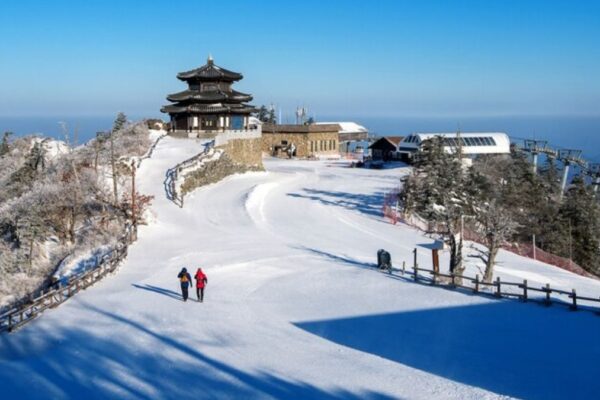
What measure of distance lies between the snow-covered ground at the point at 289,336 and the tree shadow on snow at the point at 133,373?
0.14ft

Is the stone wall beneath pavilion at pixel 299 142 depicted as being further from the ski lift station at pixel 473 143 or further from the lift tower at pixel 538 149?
the lift tower at pixel 538 149

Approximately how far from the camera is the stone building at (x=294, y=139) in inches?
2800

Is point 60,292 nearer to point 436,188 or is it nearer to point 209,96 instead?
point 436,188

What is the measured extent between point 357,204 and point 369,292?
806 inches

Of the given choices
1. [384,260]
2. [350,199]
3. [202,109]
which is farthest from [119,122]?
[384,260]

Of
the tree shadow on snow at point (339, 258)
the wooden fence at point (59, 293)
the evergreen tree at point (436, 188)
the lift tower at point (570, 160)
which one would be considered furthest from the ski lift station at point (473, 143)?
the wooden fence at point (59, 293)

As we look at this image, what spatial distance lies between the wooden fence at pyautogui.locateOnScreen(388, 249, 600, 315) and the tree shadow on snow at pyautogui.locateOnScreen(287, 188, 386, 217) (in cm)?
1470

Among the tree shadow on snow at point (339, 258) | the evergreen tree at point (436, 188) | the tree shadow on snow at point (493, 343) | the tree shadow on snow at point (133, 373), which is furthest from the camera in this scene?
the evergreen tree at point (436, 188)

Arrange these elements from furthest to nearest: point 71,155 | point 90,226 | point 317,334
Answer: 1. point 71,155
2. point 90,226
3. point 317,334

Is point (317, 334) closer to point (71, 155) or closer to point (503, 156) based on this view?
point (71, 155)

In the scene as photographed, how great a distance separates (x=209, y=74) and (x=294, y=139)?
2063 centimetres

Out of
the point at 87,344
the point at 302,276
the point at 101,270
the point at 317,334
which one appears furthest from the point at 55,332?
the point at 302,276

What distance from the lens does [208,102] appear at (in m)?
52.1

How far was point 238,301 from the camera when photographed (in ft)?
64.7
